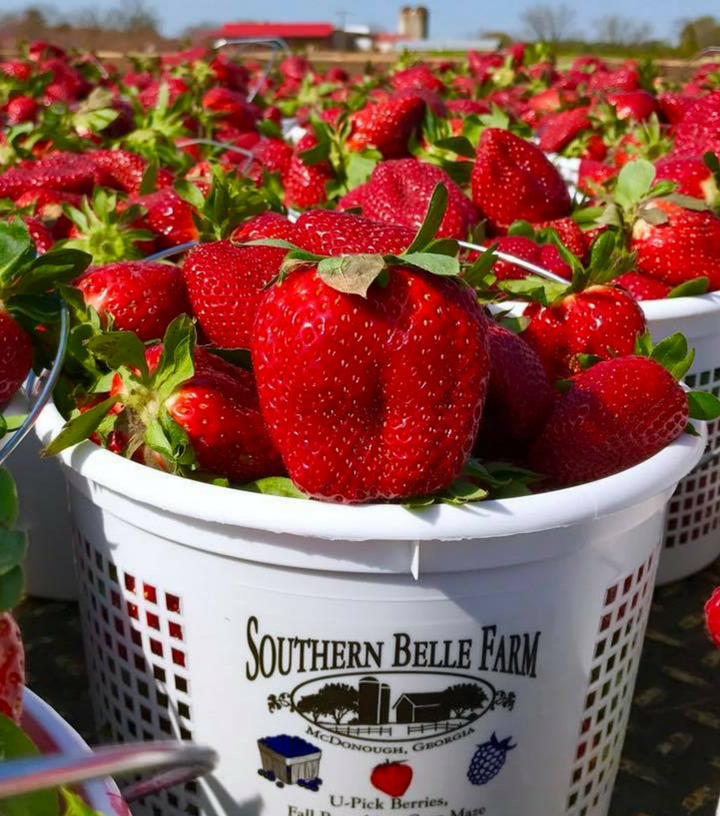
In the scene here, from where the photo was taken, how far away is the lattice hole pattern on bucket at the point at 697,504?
1.41 m

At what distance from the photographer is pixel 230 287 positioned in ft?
3.17

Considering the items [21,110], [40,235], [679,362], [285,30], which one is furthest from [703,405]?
[285,30]

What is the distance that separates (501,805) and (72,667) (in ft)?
2.17

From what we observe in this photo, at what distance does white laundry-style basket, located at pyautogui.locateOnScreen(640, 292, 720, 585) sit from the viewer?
129cm

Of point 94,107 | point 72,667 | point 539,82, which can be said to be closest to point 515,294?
point 72,667

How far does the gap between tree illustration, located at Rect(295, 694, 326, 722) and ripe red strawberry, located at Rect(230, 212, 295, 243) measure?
438 mm

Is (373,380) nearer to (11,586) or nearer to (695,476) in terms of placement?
(11,586)

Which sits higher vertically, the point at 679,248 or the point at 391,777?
the point at 679,248

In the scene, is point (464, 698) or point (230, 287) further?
point (230, 287)

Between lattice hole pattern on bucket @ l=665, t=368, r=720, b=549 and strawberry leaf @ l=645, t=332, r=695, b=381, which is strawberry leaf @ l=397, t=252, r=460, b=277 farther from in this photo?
lattice hole pattern on bucket @ l=665, t=368, r=720, b=549

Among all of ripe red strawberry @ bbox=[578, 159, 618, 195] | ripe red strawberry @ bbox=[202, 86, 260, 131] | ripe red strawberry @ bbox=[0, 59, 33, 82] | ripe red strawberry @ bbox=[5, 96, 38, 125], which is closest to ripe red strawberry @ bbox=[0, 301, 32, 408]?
ripe red strawberry @ bbox=[578, 159, 618, 195]

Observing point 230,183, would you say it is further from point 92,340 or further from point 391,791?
point 391,791

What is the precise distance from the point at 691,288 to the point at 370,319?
0.73m

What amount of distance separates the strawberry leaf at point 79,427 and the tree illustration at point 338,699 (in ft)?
0.94
